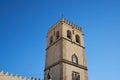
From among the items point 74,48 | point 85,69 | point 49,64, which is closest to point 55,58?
point 49,64

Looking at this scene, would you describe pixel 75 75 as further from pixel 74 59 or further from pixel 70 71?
pixel 74 59

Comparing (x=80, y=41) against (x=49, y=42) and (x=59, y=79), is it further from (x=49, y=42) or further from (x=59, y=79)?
(x=59, y=79)

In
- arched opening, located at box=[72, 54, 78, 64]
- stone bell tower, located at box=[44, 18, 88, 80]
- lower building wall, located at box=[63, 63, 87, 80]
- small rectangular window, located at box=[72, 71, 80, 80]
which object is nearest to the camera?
lower building wall, located at box=[63, 63, 87, 80]

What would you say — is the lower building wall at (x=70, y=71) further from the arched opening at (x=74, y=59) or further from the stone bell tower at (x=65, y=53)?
the arched opening at (x=74, y=59)

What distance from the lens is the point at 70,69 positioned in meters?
29.8

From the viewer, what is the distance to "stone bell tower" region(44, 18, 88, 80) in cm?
2944

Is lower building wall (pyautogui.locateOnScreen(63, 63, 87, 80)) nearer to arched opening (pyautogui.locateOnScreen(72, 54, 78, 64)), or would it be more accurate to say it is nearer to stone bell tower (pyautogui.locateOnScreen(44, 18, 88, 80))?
stone bell tower (pyautogui.locateOnScreen(44, 18, 88, 80))

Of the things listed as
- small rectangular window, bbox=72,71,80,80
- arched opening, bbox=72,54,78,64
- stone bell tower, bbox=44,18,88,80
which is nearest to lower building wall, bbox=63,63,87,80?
stone bell tower, bbox=44,18,88,80

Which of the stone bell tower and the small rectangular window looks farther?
the small rectangular window

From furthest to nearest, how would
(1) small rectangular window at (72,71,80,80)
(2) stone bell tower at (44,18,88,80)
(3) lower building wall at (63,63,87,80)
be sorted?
(1) small rectangular window at (72,71,80,80) → (2) stone bell tower at (44,18,88,80) → (3) lower building wall at (63,63,87,80)

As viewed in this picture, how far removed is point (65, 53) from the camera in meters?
30.8

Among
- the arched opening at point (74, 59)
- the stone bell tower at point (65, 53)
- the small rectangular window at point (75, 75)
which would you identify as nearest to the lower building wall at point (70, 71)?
the stone bell tower at point (65, 53)

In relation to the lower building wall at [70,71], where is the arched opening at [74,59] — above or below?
above

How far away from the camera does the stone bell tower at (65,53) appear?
96.6 ft
